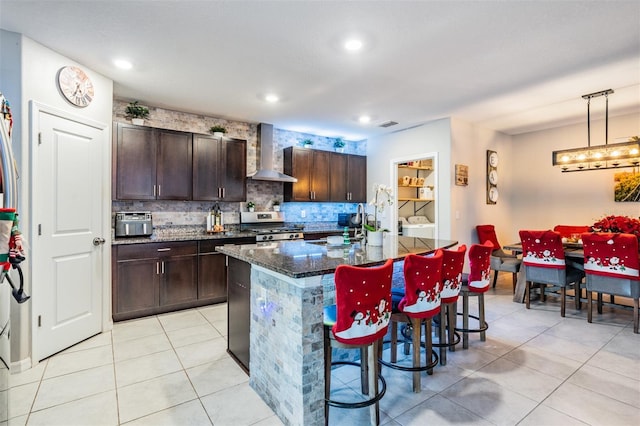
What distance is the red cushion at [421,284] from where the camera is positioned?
2.03 meters

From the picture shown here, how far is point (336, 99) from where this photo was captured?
13.2 ft

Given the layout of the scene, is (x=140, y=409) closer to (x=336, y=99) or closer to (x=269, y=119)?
(x=336, y=99)

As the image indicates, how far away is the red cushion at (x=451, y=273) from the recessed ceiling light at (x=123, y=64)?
132 inches

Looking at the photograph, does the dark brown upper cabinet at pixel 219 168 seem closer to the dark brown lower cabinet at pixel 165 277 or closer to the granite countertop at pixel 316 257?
the dark brown lower cabinet at pixel 165 277

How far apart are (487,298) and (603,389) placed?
2.27 metres

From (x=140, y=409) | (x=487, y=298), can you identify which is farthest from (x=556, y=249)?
(x=140, y=409)

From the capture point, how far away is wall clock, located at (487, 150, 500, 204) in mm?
5603

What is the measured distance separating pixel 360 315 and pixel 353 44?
2.21 metres

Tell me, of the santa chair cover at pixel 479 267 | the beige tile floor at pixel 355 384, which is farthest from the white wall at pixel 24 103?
the santa chair cover at pixel 479 267

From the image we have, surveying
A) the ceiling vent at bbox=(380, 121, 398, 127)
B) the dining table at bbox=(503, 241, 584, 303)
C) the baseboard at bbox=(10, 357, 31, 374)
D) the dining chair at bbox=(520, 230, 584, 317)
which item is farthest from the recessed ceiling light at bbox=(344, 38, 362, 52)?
the baseboard at bbox=(10, 357, 31, 374)

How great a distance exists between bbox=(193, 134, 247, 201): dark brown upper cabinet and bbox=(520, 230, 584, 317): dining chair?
401 centimetres

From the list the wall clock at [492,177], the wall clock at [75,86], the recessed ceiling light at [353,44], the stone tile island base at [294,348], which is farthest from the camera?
the wall clock at [492,177]

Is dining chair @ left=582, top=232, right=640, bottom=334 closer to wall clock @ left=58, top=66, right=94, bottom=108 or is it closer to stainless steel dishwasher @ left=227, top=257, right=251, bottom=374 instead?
stainless steel dishwasher @ left=227, top=257, right=251, bottom=374

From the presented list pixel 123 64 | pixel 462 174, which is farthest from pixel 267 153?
pixel 462 174
